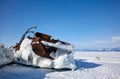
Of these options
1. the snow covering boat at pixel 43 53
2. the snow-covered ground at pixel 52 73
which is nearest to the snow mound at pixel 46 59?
the snow covering boat at pixel 43 53

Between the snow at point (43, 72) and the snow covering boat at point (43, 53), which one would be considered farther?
the snow covering boat at point (43, 53)

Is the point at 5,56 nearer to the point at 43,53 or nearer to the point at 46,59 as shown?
the point at 43,53

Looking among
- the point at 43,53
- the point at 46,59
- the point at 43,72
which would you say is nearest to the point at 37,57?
the point at 43,53

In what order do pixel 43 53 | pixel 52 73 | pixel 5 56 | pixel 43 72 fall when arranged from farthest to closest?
pixel 43 53, pixel 5 56, pixel 43 72, pixel 52 73

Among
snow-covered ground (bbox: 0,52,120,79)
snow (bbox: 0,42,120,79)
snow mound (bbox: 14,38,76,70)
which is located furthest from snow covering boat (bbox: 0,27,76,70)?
snow-covered ground (bbox: 0,52,120,79)

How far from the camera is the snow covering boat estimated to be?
10781 millimetres

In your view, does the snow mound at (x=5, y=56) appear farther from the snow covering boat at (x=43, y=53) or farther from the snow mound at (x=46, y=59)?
the snow mound at (x=46, y=59)

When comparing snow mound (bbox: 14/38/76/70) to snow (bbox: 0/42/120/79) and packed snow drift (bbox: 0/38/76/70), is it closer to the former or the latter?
packed snow drift (bbox: 0/38/76/70)

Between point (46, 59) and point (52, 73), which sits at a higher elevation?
point (46, 59)

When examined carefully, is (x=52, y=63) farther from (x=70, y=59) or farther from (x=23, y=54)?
(x=23, y=54)

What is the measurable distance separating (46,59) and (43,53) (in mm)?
581

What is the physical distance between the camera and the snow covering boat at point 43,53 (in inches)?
424

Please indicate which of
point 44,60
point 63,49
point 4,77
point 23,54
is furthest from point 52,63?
point 4,77

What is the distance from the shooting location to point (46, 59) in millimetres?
11133
